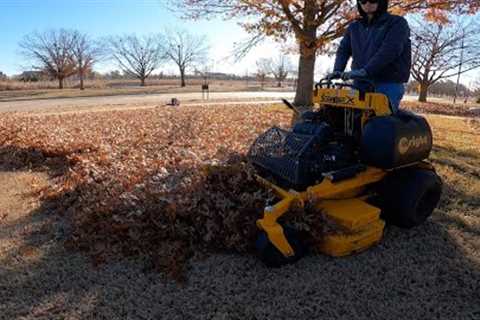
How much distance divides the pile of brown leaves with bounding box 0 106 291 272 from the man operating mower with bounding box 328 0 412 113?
4.77 feet

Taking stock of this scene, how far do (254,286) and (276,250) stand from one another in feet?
1.00

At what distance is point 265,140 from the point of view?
3473 mm

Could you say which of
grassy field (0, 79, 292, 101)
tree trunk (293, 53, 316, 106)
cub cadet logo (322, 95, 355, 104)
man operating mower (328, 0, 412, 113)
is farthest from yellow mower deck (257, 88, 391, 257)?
grassy field (0, 79, 292, 101)

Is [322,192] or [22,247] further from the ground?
[322,192]

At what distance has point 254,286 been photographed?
2.69 metres

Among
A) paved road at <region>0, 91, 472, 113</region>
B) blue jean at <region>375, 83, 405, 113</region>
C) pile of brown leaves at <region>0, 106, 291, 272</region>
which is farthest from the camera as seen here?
paved road at <region>0, 91, 472, 113</region>

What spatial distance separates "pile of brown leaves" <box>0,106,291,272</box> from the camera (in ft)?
10.3

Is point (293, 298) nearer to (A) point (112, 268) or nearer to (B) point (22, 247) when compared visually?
(A) point (112, 268)

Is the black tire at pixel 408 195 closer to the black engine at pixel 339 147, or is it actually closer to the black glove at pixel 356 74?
the black engine at pixel 339 147

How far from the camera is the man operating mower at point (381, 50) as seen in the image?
3.30m

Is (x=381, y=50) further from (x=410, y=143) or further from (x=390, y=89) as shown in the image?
(x=410, y=143)

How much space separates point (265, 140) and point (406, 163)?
1212mm

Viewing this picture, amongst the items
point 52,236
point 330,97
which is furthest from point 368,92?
point 52,236

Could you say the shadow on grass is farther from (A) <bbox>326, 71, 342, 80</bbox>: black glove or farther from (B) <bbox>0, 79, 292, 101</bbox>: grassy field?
(B) <bbox>0, 79, 292, 101</bbox>: grassy field
